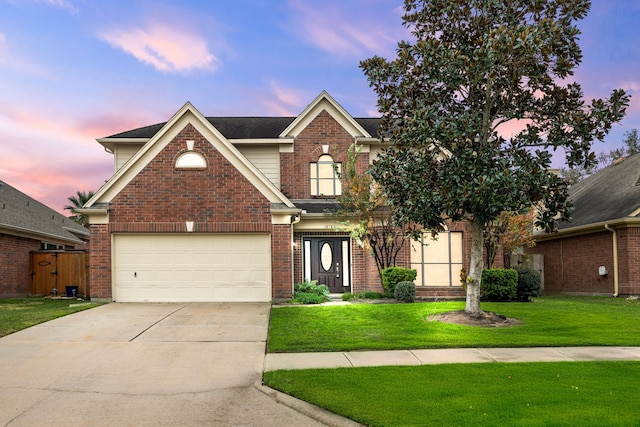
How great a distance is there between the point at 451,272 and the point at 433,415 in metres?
14.1

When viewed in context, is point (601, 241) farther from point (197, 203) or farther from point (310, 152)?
point (197, 203)

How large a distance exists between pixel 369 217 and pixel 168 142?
7.16m

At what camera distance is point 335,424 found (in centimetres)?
557

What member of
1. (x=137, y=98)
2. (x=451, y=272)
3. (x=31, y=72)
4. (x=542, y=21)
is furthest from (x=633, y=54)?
(x=31, y=72)

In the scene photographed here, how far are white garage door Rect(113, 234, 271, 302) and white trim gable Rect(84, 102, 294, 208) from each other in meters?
1.43

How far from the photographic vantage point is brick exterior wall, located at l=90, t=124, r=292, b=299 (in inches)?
655

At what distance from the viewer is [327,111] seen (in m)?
20.2

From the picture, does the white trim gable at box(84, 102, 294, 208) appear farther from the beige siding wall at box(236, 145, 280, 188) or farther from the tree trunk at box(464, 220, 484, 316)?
the tree trunk at box(464, 220, 484, 316)

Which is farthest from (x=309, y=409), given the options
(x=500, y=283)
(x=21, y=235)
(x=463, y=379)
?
(x=21, y=235)

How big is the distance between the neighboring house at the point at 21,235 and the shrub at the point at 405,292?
15486 mm

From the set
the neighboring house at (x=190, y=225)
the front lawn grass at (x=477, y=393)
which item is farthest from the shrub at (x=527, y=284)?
the front lawn grass at (x=477, y=393)

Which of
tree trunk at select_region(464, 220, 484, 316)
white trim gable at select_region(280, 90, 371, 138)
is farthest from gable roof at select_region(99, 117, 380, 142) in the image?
tree trunk at select_region(464, 220, 484, 316)

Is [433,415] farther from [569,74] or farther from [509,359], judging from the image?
[569,74]

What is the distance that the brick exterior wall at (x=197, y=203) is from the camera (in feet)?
54.5
